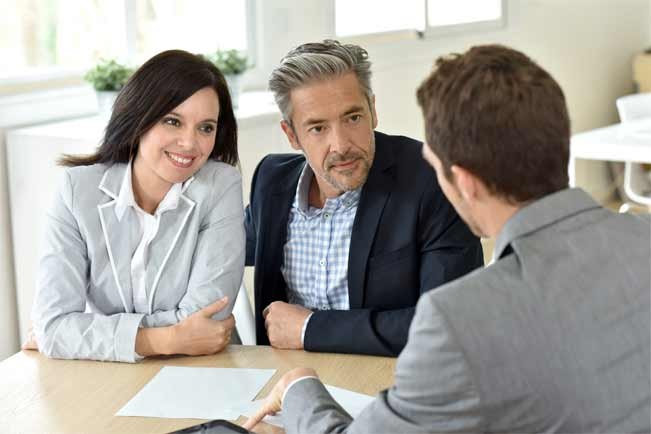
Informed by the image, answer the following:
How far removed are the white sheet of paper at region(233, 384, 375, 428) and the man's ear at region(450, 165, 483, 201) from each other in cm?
56

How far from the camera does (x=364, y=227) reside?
233 cm

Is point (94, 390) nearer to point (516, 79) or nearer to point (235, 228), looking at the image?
point (235, 228)

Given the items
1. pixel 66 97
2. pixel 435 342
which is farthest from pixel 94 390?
pixel 66 97

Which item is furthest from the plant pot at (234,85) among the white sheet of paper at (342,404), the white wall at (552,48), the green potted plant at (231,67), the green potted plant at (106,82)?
the white sheet of paper at (342,404)

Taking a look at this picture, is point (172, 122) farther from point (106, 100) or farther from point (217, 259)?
point (106, 100)

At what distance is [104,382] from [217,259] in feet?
1.35

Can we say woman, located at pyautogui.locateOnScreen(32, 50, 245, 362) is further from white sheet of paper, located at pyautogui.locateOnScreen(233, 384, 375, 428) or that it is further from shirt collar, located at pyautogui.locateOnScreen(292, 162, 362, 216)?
white sheet of paper, located at pyautogui.locateOnScreen(233, 384, 375, 428)

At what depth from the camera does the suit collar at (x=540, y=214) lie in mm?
1328

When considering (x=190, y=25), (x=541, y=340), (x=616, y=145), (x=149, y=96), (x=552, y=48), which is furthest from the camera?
(x=552, y=48)

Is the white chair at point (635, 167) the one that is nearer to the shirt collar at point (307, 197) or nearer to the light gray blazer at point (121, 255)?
the shirt collar at point (307, 197)

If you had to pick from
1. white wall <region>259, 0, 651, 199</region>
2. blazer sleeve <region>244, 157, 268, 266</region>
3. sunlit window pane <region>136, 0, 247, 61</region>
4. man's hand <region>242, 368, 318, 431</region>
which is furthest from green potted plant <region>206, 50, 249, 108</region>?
man's hand <region>242, 368, 318, 431</region>

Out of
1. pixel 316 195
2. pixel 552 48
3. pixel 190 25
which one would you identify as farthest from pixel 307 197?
pixel 552 48

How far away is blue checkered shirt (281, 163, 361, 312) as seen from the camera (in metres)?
2.39

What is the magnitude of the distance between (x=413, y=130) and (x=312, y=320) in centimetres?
372
